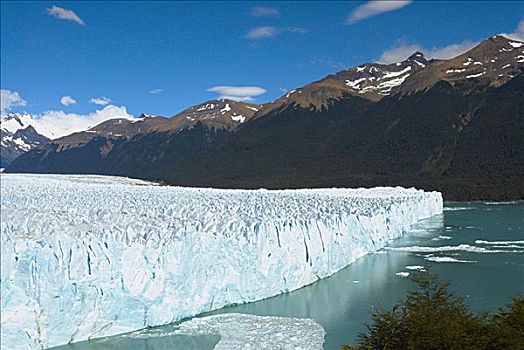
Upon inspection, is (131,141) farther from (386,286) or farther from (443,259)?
(386,286)

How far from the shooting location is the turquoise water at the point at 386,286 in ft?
25.7

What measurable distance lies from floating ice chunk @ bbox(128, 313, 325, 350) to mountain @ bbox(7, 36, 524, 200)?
34401mm

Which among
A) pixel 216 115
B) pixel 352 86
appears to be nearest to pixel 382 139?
pixel 352 86

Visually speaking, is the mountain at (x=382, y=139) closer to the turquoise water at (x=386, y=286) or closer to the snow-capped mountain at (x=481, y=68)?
the snow-capped mountain at (x=481, y=68)

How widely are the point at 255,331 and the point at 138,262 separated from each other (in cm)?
206

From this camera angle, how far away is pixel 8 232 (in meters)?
7.66

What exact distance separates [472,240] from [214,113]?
9973 centimetres

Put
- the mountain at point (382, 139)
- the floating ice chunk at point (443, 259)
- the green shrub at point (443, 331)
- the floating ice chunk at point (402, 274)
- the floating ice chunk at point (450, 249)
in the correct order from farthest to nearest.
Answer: the mountain at point (382, 139), the floating ice chunk at point (450, 249), the floating ice chunk at point (443, 259), the floating ice chunk at point (402, 274), the green shrub at point (443, 331)

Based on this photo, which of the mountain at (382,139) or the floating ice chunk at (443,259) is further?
the mountain at (382,139)

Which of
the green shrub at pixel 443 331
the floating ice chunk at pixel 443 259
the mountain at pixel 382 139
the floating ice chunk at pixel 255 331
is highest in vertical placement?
the mountain at pixel 382 139

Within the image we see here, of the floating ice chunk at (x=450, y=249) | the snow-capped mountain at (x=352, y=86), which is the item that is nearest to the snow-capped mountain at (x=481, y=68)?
the snow-capped mountain at (x=352, y=86)

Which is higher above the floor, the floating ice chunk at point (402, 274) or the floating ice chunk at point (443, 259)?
the floating ice chunk at point (443, 259)

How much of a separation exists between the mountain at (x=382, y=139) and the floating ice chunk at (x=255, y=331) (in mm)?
34401

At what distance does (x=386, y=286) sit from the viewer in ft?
35.9
